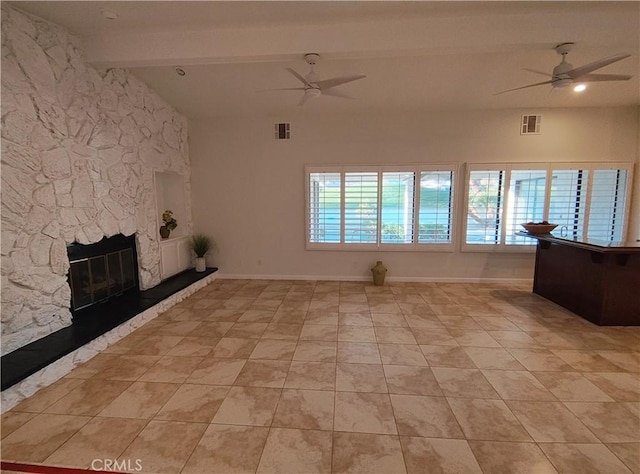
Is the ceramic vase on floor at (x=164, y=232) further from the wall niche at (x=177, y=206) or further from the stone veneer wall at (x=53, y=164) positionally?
the stone veneer wall at (x=53, y=164)

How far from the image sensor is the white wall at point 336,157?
4.66 m

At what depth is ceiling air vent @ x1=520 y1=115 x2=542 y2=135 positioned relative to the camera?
4.66 meters

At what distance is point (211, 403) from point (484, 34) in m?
3.97

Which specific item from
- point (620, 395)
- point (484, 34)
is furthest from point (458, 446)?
point (484, 34)

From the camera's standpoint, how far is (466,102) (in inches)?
175

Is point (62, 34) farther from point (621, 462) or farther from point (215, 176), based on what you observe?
point (621, 462)

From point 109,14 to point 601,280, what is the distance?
5.92 metres

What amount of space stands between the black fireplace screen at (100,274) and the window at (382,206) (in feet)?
9.28

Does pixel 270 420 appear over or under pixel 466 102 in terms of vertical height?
under

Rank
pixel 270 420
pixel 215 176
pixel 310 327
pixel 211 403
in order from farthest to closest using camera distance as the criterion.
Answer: pixel 215 176, pixel 310 327, pixel 211 403, pixel 270 420

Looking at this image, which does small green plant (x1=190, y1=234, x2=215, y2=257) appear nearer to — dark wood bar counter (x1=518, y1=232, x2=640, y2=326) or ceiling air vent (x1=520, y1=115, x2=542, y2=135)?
dark wood bar counter (x1=518, y1=232, x2=640, y2=326)

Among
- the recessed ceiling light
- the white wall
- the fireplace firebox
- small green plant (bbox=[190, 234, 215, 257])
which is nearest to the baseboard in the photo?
the white wall

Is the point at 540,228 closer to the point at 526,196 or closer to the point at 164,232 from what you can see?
the point at 526,196

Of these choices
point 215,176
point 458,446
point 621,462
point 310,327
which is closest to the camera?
point 621,462
